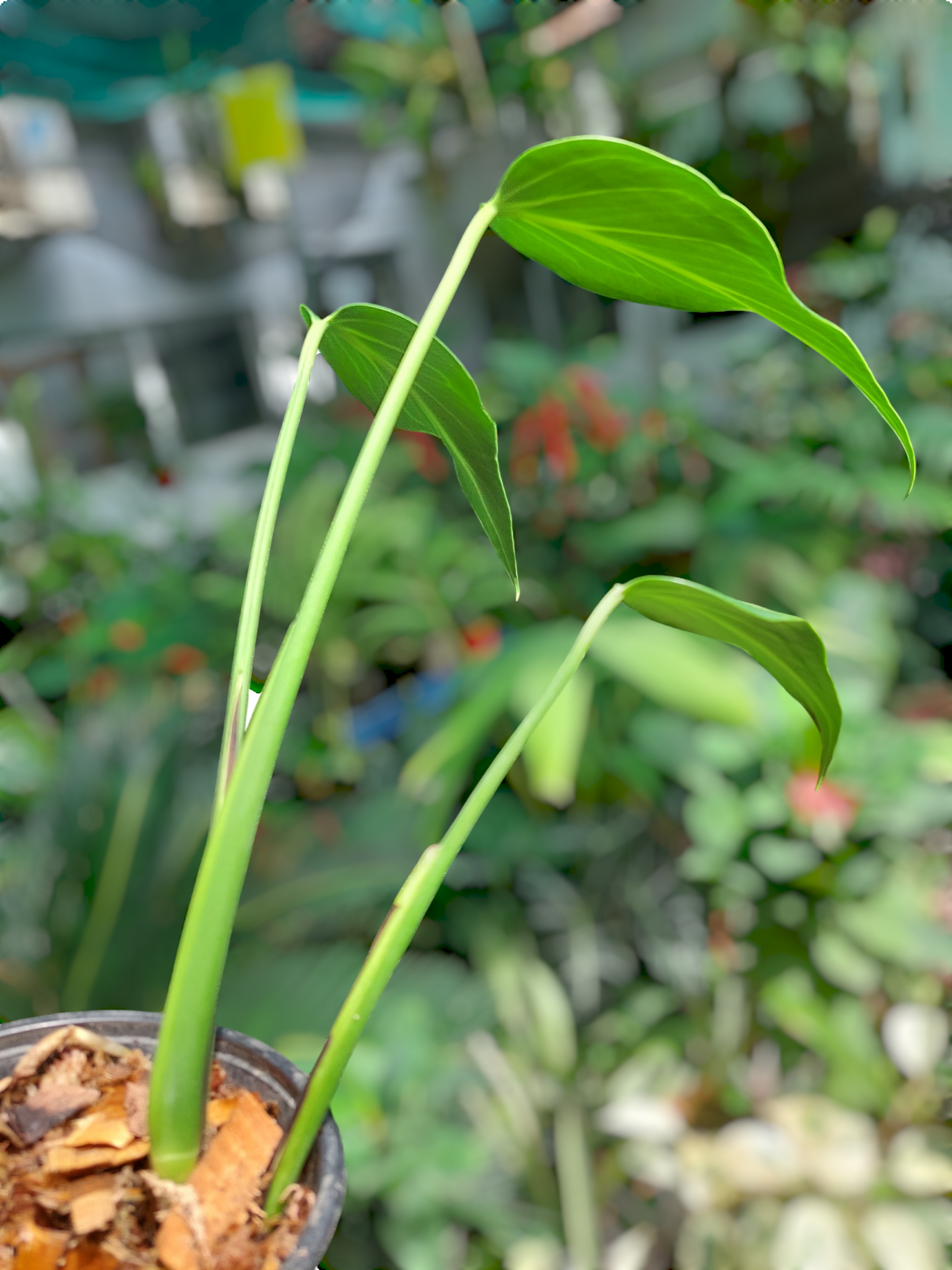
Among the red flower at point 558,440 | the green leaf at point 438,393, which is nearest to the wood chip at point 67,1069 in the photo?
the green leaf at point 438,393

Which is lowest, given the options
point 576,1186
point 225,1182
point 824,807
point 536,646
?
point 576,1186

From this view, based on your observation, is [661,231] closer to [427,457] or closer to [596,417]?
[596,417]

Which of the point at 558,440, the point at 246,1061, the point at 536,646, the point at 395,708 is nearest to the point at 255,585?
the point at 246,1061

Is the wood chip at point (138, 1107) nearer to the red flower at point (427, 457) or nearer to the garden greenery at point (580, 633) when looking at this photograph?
the garden greenery at point (580, 633)

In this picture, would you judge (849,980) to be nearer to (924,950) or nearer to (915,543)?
(924,950)

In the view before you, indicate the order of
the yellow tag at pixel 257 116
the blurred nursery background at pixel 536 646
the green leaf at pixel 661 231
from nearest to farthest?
the green leaf at pixel 661 231
the blurred nursery background at pixel 536 646
the yellow tag at pixel 257 116

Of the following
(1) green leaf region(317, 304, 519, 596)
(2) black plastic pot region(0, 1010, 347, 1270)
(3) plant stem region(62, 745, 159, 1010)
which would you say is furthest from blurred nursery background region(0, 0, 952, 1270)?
(1) green leaf region(317, 304, 519, 596)

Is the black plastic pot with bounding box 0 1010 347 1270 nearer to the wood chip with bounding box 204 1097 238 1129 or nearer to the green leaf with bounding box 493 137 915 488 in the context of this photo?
the wood chip with bounding box 204 1097 238 1129
